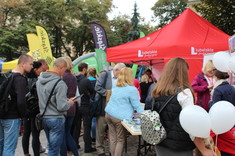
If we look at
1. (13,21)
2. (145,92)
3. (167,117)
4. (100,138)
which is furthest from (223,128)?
(13,21)

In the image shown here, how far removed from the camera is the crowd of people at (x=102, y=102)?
2002mm

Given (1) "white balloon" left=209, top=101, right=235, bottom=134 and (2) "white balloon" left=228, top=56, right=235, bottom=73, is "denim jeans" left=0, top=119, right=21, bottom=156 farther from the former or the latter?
(2) "white balloon" left=228, top=56, right=235, bottom=73

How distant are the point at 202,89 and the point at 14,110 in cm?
333

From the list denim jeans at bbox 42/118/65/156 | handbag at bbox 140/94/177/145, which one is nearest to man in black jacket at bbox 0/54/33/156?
denim jeans at bbox 42/118/65/156

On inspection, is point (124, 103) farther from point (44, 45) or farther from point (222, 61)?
point (44, 45)

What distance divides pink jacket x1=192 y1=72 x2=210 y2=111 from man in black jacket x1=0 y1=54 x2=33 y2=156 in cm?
310

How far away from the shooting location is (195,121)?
1768 mm

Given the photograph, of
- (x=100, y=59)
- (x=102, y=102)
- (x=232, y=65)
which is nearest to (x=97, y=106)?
(x=102, y=102)

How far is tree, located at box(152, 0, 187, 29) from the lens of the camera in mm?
31359

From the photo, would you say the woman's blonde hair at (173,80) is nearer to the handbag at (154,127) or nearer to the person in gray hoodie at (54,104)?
the handbag at (154,127)

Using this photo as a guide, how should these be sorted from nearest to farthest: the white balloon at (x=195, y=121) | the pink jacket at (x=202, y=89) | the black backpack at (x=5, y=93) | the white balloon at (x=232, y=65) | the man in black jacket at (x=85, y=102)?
the white balloon at (x=195, y=121) → the white balloon at (x=232, y=65) → the black backpack at (x=5, y=93) → the pink jacket at (x=202, y=89) → the man in black jacket at (x=85, y=102)

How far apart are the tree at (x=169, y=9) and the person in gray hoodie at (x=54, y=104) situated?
29.5 m

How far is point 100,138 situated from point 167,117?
2.76m

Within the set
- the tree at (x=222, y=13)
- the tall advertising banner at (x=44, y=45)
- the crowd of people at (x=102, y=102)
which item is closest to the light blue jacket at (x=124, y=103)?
the crowd of people at (x=102, y=102)
